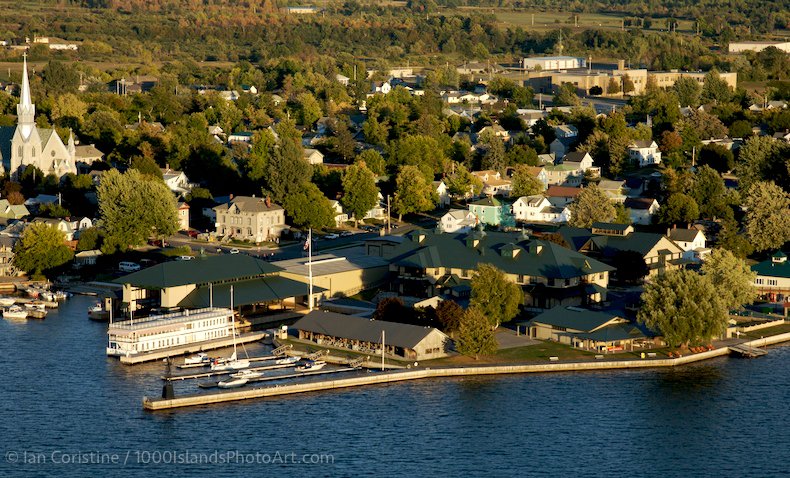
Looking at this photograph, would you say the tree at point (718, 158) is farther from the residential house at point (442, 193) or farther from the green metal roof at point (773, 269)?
the green metal roof at point (773, 269)

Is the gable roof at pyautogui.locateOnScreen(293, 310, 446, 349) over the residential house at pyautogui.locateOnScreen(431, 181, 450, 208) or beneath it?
beneath

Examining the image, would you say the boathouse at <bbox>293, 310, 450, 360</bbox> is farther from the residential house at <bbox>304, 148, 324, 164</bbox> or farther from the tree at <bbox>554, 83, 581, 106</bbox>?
the tree at <bbox>554, 83, 581, 106</bbox>

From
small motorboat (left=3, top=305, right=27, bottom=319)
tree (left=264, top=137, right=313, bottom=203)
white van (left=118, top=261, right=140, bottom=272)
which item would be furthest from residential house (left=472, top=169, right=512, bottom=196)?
small motorboat (left=3, top=305, right=27, bottom=319)

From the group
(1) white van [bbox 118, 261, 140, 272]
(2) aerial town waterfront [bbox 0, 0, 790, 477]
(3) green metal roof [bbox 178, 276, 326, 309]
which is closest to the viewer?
(2) aerial town waterfront [bbox 0, 0, 790, 477]

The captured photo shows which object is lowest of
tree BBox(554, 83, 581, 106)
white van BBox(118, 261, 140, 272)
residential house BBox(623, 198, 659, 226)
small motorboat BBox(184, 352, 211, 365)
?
small motorboat BBox(184, 352, 211, 365)

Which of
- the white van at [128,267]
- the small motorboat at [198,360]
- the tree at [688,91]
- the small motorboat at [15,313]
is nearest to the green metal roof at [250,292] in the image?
the small motorboat at [198,360]

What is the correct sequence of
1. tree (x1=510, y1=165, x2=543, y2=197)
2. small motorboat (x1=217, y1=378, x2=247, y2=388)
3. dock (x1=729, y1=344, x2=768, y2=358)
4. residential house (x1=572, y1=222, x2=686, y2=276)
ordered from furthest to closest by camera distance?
tree (x1=510, y1=165, x2=543, y2=197)
residential house (x1=572, y1=222, x2=686, y2=276)
dock (x1=729, y1=344, x2=768, y2=358)
small motorboat (x1=217, y1=378, x2=247, y2=388)
